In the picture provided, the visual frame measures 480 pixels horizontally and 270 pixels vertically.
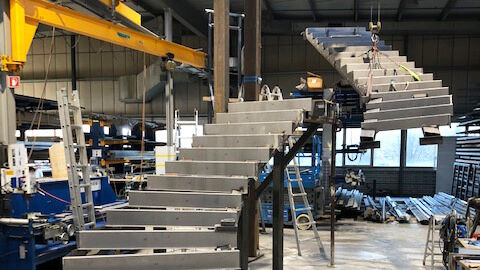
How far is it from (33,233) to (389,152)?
13680 mm

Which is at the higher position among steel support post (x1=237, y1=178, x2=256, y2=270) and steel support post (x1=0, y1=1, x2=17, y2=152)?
steel support post (x1=0, y1=1, x2=17, y2=152)

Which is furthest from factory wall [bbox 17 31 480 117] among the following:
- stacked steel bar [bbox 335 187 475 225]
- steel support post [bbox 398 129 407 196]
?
stacked steel bar [bbox 335 187 475 225]

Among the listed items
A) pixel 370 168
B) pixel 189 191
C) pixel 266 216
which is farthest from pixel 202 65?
pixel 370 168

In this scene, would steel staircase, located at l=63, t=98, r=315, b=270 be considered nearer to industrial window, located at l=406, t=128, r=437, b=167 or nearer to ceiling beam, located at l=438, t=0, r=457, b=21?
ceiling beam, located at l=438, t=0, r=457, b=21

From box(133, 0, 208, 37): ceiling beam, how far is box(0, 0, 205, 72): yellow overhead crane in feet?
11.1

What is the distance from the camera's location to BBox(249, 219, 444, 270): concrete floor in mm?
6086

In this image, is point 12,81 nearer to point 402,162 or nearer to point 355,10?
point 355,10

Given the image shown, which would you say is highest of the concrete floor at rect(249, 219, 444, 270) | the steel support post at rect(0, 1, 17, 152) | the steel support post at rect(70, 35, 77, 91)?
the steel support post at rect(70, 35, 77, 91)

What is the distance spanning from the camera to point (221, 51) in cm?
413

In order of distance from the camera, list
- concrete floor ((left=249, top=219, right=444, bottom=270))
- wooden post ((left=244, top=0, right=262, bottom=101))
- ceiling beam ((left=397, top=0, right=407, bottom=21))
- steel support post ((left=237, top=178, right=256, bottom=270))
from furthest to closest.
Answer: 1. ceiling beam ((left=397, top=0, right=407, bottom=21))
2. concrete floor ((left=249, top=219, right=444, bottom=270))
3. wooden post ((left=244, top=0, right=262, bottom=101))
4. steel support post ((left=237, top=178, right=256, bottom=270))

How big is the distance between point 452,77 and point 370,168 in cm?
521

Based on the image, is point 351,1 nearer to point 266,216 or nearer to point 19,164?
point 266,216

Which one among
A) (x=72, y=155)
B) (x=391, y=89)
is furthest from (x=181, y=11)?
(x=72, y=155)

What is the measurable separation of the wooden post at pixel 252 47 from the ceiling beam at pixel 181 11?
604cm
